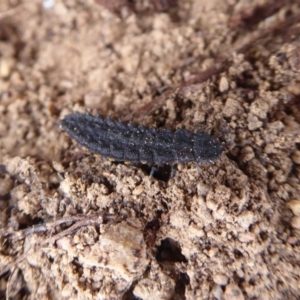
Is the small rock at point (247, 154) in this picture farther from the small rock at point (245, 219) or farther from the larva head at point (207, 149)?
the small rock at point (245, 219)

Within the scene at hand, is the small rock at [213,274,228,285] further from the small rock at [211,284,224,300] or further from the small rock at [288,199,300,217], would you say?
the small rock at [288,199,300,217]

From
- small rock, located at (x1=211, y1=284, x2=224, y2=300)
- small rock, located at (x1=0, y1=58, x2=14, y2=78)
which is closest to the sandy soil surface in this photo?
small rock, located at (x1=211, y1=284, x2=224, y2=300)

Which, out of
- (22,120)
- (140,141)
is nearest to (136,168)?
(140,141)

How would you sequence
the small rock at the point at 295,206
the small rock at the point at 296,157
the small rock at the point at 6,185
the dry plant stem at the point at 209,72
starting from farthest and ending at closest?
the dry plant stem at the point at 209,72 → the small rock at the point at 6,185 → the small rock at the point at 296,157 → the small rock at the point at 295,206

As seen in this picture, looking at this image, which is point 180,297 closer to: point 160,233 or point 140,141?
point 160,233

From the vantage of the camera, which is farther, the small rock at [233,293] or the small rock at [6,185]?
the small rock at [6,185]

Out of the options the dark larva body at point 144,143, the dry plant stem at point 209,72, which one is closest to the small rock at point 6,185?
the dark larva body at point 144,143

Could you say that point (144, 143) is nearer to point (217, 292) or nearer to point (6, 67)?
point (217, 292)

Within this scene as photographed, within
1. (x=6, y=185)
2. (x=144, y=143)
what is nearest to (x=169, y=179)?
(x=144, y=143)
